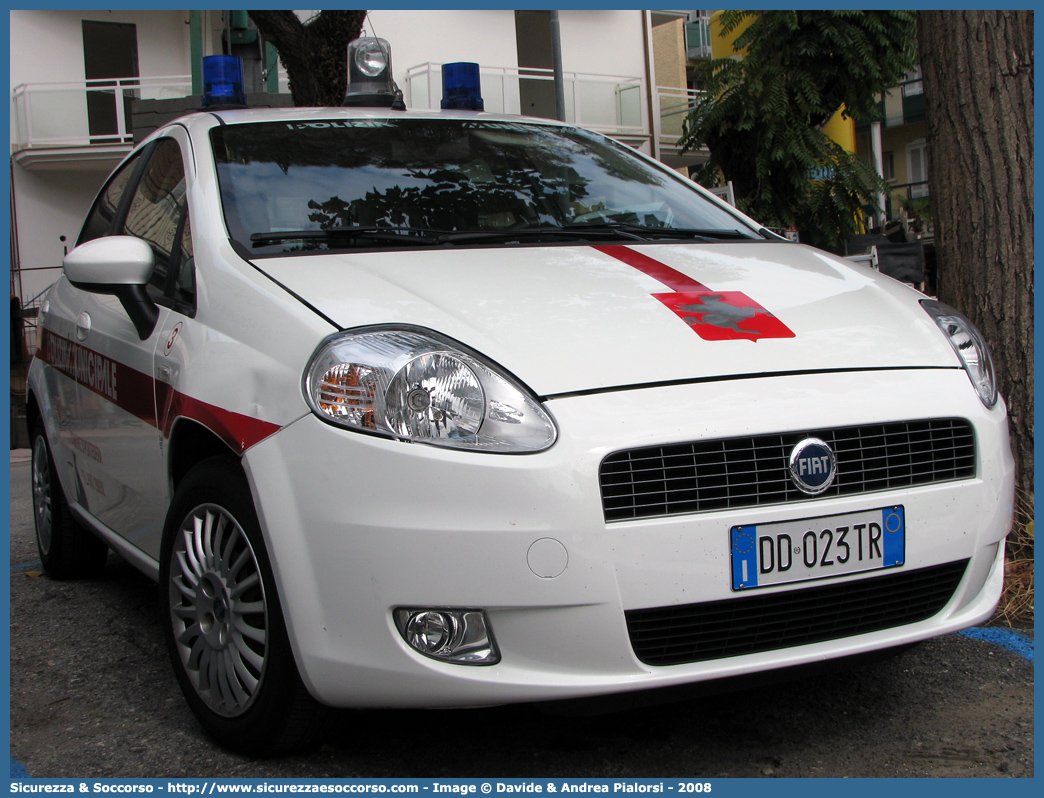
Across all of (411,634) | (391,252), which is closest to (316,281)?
(391,252)

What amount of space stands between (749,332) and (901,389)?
0.34 meters

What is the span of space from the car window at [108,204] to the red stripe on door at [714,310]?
2.03 metres

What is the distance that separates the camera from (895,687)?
9.46ft

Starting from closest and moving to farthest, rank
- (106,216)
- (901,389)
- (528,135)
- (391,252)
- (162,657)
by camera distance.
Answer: (901,389) < (391,252) < (162,657) < (528,135) < (106,216)

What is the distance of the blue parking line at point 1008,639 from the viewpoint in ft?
10.3

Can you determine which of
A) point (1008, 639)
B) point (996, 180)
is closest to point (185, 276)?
point (1008, 639)

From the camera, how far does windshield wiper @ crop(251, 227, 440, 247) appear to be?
9.21 ft

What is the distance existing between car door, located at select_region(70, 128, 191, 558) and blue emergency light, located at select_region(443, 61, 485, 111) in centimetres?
116

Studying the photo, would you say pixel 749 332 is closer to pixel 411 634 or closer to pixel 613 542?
pixel 613 542

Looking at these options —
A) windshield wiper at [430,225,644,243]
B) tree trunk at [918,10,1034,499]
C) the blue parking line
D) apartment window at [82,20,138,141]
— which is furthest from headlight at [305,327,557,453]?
apartment window at [82,20,138,141]

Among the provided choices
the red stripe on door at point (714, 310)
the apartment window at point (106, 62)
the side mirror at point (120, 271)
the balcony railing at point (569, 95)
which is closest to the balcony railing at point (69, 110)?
the apartment window at point (106, 62)

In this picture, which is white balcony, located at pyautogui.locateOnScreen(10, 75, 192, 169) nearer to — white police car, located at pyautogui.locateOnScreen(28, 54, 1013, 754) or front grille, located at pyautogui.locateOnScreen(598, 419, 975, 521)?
white police car, located at pyautogui.locateOnScreen(28, 54, 1013, 754)

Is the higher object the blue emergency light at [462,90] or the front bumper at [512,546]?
the blue emergency light at [462,90]

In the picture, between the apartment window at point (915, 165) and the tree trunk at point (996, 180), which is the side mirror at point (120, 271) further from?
the apartment window at point (915, 165)
